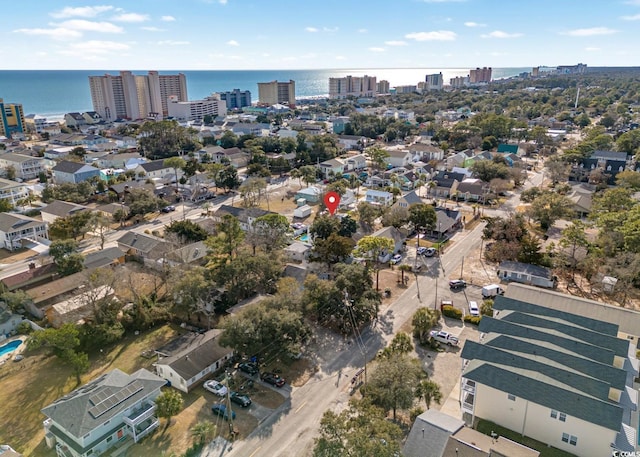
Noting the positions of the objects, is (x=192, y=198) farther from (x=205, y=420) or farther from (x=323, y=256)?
(x=205, y=420)

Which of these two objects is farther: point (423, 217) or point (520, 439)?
point (423, 217)

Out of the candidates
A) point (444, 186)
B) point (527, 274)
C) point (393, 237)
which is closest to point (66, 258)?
point (393, 237)

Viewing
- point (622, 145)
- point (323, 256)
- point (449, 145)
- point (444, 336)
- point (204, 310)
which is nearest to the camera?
point (444, 336)

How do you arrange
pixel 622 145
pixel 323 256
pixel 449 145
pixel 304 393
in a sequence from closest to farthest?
pixel 304 393, pixel 323 256, pixel 622 145, pixel 449 145

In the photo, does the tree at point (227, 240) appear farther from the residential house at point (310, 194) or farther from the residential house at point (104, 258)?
the residential house at point (310, 194)

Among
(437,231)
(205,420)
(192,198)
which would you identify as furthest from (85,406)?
(192,198)

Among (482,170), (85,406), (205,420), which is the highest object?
(482,170)

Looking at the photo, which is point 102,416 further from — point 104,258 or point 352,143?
point 352,143
